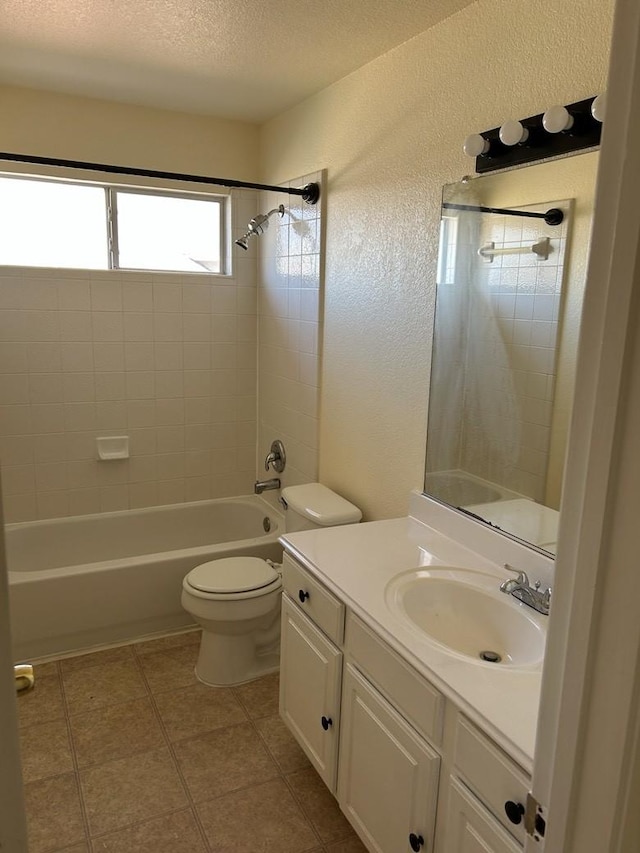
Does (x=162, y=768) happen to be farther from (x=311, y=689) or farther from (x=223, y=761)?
(x=311, y=689)

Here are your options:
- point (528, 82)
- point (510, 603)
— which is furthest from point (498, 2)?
point (510, 603)

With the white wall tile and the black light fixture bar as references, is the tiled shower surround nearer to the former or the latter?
the white wall tile

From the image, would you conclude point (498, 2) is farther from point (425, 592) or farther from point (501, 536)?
point (425, 592)

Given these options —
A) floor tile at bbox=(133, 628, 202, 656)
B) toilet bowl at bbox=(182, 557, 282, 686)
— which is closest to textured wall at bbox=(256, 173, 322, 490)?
toilet bowl at bbox=(182, 557, 282, 686)

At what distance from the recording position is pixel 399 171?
2.31m

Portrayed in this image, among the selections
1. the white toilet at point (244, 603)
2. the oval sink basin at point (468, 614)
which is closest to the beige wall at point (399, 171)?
the white toilet at point (244, 603)

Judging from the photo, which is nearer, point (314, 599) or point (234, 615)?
point (314, 599)

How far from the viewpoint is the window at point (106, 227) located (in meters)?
3.14

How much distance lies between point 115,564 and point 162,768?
983mm

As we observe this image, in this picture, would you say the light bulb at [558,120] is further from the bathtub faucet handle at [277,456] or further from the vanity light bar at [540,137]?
the bathtub faucet handle at [277,456]

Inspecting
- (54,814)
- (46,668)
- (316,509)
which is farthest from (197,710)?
(316,509)

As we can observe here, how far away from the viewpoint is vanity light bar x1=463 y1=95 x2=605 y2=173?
1.57m

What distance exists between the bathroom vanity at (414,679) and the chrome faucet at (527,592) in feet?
0.08

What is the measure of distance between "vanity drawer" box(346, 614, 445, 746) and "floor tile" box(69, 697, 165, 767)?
1.08 metres
